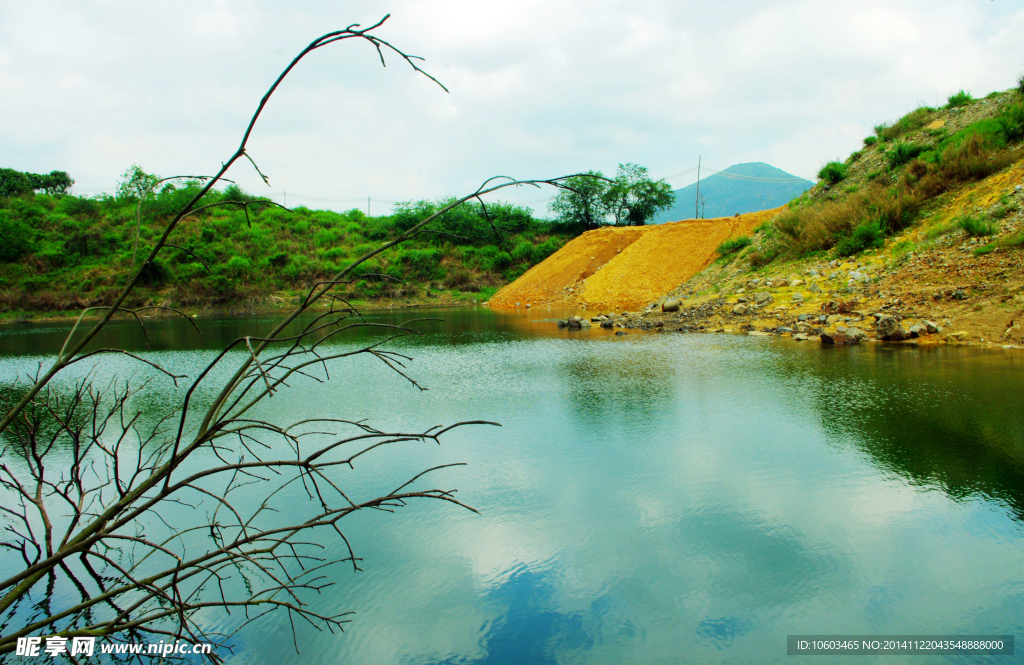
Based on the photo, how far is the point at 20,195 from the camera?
3338 cm

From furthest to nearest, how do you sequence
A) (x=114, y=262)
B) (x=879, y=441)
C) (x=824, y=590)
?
1. (x=114, y=262)
2. (x=879, y=441)
3. (x=824, y=590)

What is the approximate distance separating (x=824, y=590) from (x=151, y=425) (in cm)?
632

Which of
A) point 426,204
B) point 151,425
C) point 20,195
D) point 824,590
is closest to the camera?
point 824,590

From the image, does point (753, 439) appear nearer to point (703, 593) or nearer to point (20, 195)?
point (703, 593)

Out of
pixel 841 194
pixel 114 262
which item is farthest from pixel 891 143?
pixel 114 262

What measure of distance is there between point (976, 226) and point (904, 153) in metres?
5.37

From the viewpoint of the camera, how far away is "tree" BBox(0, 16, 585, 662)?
1514mm

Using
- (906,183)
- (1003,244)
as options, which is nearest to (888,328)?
(1003,244)

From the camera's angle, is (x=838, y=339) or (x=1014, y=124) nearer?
(x=838, y=339)

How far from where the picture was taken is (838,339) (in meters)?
9.55

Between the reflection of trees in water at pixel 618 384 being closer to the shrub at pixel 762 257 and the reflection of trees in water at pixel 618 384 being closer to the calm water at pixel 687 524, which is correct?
the calm water at pixel 687 524

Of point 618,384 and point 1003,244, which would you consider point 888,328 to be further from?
point 618,384

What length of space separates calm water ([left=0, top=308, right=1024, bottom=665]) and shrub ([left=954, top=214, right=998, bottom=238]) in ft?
14.2

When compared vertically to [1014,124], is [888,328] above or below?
below
